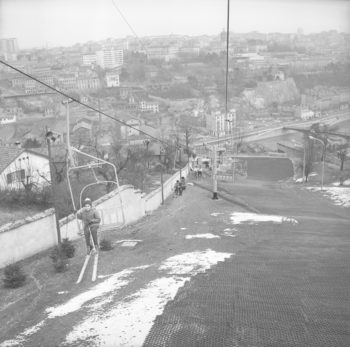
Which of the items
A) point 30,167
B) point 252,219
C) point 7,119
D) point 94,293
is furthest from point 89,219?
point 7,119

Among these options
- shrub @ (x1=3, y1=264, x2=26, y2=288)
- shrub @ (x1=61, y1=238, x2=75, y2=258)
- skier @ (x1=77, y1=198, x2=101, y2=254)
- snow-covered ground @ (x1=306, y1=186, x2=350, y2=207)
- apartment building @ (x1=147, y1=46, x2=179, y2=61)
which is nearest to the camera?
shrub @ (x1=3, y1=264, x2=26, y2=288)

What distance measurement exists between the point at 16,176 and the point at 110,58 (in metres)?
40.4

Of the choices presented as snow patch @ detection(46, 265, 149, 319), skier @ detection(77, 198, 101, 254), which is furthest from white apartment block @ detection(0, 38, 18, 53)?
snow patch @ detection(46, 265, 149, 319)

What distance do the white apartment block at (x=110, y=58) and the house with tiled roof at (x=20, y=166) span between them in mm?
36447

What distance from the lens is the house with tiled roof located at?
8109 millimetres

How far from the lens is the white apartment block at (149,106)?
117ft

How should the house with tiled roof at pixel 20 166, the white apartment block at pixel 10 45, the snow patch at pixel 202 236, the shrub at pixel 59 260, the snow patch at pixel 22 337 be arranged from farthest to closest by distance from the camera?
the white apartment block at pixel 10 45, the house with tiled roof at pixel 20 166, the snow patch at pixel 202 236, the shrub at pixel 59 260, the snow patch at pixel 22 337

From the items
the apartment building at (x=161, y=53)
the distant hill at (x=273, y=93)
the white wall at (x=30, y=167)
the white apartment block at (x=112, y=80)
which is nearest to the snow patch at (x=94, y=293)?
the white wall at (x=30, y=167)

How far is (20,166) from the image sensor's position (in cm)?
884

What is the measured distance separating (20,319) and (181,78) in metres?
46.1

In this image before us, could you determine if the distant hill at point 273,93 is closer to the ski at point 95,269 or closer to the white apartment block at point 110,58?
the white apartment block at point 110,58

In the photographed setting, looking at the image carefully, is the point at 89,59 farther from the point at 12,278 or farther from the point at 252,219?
the point at 12,278

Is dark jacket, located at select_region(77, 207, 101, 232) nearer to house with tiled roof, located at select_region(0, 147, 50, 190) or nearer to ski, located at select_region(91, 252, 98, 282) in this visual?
ski, located at select_region(91, 252, 98, 282)

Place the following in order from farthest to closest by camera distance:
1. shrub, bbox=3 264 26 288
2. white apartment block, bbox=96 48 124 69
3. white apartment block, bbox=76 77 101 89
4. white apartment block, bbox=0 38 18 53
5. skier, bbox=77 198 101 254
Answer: white apartment block, bbox=96 48 124 69 → white apartment block, bbox=76 77 101 89 → white apartment block, bbox=0 38 18 53 → skier, bbox=77 198 101 254 → shrub, bbox=3 264 26 288
